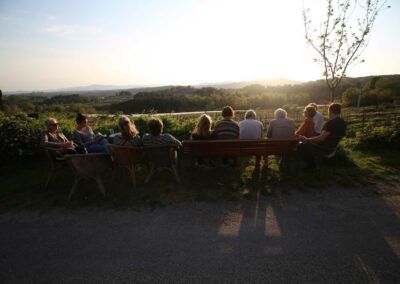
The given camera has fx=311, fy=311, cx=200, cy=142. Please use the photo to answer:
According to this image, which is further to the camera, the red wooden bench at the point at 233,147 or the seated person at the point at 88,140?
the seated person at the point at 88,140

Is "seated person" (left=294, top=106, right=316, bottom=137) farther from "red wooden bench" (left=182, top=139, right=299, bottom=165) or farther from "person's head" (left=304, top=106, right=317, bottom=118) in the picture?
"red wooden bench" (left=182, top=139, right=299, bottom=165)

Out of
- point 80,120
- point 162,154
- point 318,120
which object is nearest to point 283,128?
point 318,120

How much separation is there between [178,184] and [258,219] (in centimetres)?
186

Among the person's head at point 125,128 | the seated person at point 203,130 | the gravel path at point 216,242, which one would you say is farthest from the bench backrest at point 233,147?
the gravel path at point 216,242

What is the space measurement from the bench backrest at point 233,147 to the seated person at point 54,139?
2.25 metres

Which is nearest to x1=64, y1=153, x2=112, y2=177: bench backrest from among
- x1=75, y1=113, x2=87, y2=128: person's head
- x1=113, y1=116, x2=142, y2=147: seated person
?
x1=113, y1=116, x2=142, y2=147: seated person

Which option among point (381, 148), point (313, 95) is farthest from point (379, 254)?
point (313, 95)

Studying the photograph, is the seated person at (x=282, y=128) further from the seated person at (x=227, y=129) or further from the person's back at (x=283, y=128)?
the seated person at (x=227, y=129)

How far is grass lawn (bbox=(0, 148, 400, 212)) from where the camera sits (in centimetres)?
517

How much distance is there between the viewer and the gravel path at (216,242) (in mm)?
3225

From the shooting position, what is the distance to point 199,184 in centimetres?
568

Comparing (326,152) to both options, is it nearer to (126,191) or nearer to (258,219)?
(258,219)

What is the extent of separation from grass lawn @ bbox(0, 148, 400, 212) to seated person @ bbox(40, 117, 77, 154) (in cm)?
68

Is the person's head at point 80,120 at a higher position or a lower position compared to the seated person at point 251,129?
higher
